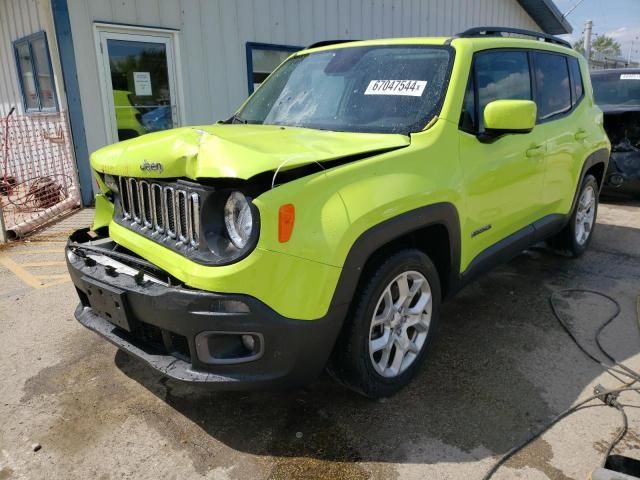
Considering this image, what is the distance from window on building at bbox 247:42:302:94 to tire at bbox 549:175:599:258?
5.46m

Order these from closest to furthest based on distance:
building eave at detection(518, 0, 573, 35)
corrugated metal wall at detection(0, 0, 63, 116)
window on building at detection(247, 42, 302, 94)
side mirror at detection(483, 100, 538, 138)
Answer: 1. side mirror at detection(483, 100, 538, 138)
2. corrugated metal wall at detection(0, 0, 63, 116)
3. window on building at detection(247, 42, 302, 94)
4. building eave at detection(518, 0, 573, 35)

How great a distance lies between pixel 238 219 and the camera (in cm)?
217

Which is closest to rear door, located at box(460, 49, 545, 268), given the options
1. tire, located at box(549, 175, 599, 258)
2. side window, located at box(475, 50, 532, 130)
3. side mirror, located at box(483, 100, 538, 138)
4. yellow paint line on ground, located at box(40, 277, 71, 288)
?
side window, located at box(475, 50, 532, 130)

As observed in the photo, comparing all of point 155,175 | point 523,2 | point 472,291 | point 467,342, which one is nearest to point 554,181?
point 472,291

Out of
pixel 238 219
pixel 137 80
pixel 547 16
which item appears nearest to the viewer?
pixel 238 219

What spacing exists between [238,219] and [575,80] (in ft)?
12.0

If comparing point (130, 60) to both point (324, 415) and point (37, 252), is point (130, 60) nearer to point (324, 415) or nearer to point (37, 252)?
point (37, 252)

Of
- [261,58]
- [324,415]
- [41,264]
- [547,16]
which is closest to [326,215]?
[324,415]

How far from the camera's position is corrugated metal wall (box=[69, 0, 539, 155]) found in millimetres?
6879

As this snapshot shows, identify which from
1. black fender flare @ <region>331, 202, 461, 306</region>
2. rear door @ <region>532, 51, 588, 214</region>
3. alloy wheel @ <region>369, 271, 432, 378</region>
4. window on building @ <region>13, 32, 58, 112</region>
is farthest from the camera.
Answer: window on building @ <region>13, 32, 58, 112</region>

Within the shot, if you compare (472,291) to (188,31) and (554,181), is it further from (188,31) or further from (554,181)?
(188,31)

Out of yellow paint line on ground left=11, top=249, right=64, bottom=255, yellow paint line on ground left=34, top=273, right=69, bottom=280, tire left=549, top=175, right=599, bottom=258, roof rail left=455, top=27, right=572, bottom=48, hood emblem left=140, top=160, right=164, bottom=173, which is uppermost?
roof rail left=455, top=27, right=572, bottom=48

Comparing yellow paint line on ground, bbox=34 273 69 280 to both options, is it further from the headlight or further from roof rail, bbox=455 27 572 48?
roof rail, bbox=455 27 572 48

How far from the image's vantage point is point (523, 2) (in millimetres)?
14242
